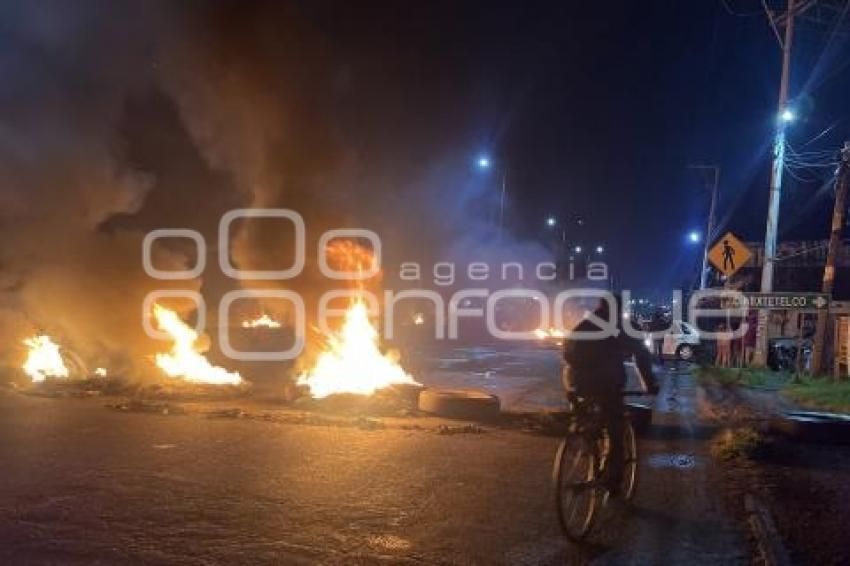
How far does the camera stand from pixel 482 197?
4281 cm

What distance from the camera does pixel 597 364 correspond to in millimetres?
6516

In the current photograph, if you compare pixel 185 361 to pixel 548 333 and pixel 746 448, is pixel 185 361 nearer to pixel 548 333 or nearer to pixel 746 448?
pixel 746 448

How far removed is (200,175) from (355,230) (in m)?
7.67

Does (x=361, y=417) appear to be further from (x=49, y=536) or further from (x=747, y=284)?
(x=747, y=284)

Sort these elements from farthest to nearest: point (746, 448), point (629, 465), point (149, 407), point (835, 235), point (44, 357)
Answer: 1. point (835, 235)
2. point (44, 357)
3. point (149, 407)
4. point (746, 448)
5. point (629, 465)

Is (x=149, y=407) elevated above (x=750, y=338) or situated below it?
below

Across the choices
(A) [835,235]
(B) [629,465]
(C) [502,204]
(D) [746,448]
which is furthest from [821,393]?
(C) [502,204]

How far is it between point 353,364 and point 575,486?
8363 millimetres

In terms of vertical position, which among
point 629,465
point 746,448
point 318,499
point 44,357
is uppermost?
point 44,357

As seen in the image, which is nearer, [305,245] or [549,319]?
[305,245]

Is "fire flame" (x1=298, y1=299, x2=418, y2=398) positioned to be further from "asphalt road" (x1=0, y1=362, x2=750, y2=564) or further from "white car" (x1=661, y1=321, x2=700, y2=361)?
"white car" (x1=661, y1=321, x2=700, y2=361)

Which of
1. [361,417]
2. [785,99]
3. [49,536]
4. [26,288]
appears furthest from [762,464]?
[785,99]

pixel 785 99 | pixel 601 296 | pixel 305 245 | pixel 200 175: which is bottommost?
pixel 601 296

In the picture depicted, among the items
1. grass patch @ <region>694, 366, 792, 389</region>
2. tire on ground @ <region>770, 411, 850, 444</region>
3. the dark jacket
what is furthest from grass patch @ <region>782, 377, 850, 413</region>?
the dark jacket
